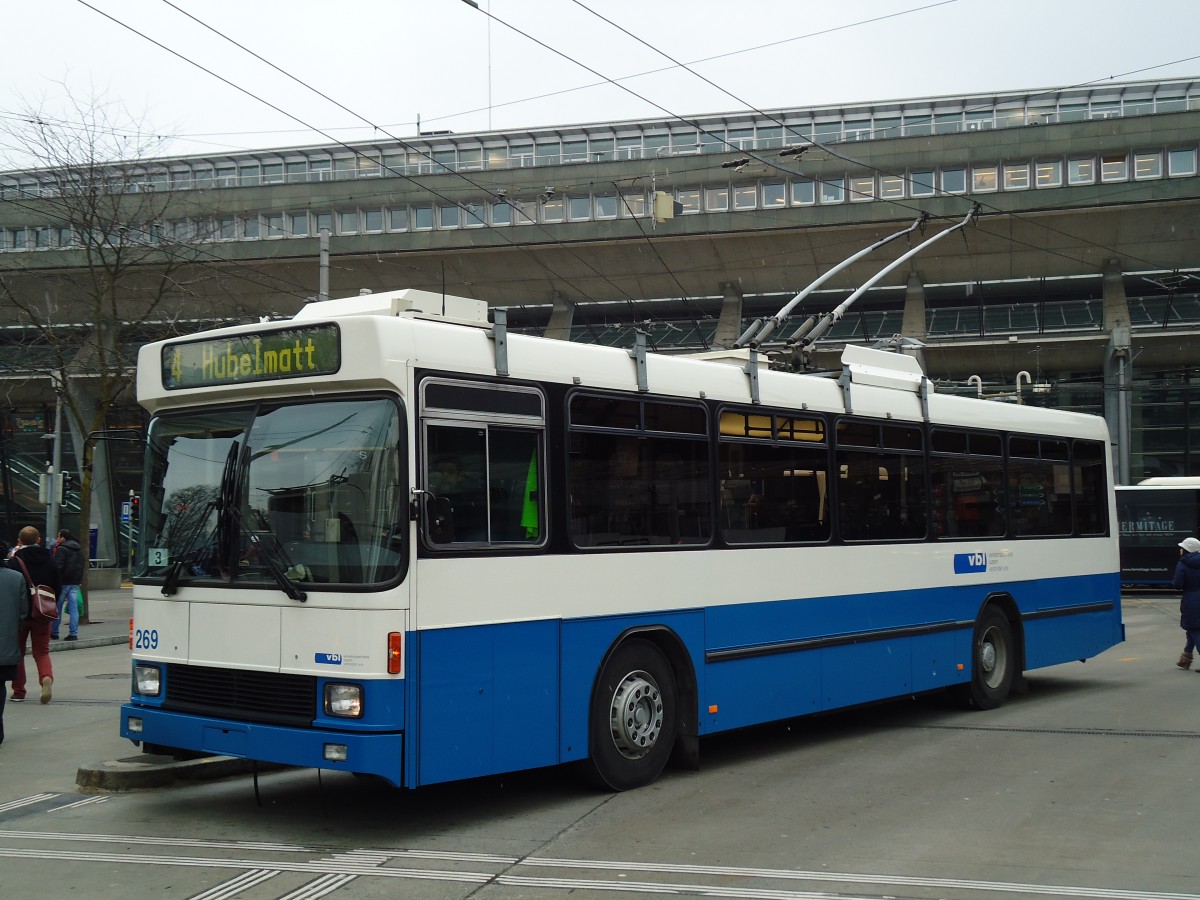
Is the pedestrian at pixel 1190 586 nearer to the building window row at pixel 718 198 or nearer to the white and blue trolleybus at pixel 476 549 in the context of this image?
the white and blue trolleybus at pixel 476 549

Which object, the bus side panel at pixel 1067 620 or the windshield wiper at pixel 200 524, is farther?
the bus side panel at pixel 1067 620

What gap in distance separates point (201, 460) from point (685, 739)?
3818 mm

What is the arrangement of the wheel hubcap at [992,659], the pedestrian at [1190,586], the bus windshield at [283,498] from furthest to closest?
the pedestrian at [1190,586]
the wheel hubcap at [992,659]
the bus windshield at [283,498]

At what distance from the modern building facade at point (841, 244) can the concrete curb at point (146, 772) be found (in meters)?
28.0

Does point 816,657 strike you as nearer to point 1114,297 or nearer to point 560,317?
point 560,317

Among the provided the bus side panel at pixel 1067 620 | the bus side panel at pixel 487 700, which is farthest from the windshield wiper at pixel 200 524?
the bus side panel at pixel 1067 620

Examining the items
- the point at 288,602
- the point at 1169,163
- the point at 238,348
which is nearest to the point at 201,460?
the point at 238,348

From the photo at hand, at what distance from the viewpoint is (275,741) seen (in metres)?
7.07

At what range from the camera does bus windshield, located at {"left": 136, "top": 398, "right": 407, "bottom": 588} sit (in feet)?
23.1

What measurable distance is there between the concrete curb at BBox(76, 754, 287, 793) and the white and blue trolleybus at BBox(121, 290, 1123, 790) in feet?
3.08

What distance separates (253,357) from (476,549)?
5.78 feet

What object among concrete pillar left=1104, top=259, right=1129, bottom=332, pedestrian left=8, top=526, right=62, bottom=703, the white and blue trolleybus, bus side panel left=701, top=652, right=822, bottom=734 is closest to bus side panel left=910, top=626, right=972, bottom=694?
the white and blue trolleybus

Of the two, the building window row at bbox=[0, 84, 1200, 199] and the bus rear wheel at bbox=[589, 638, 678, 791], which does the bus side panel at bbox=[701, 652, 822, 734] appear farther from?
the building window row at bbox=[0, 84, 1200, 199]

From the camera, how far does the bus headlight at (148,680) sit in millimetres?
7824
